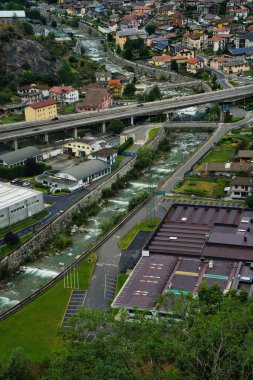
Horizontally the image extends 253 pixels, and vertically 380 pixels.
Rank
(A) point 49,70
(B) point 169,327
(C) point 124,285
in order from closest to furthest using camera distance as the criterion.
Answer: (B) point 169,327
(C) point 124,285
(A) point 49,70

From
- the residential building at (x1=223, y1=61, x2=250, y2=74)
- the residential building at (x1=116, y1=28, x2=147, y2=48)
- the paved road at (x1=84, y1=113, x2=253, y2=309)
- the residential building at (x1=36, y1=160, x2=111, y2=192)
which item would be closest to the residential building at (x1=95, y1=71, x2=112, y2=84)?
the residential building at (x1=223, y1=61, x2=250, y2=74)

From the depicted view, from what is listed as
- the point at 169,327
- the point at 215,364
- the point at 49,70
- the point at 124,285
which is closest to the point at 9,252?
the point at 124,285

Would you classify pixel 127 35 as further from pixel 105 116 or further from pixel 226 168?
pixel 226 168

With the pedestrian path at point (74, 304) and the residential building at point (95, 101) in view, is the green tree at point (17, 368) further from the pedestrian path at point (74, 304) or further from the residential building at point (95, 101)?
the residential building at point (95, 101)

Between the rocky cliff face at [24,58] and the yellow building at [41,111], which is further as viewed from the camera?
the rocky cliff face at [24,58]

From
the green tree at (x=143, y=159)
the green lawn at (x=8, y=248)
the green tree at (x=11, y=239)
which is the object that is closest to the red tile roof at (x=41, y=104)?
the green tree at (x=143, y=159)

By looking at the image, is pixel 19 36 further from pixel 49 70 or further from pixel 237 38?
pixel 237 38
